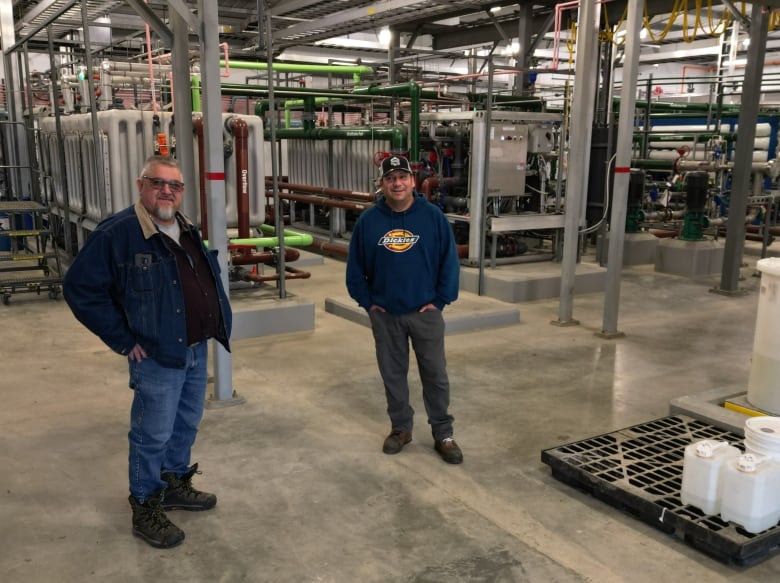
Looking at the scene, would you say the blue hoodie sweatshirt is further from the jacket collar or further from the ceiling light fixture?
the ceiling light fixture

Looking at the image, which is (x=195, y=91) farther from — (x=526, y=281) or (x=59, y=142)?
(x=526, y=281)

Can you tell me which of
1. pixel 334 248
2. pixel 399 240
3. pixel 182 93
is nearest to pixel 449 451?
pixel 399 240

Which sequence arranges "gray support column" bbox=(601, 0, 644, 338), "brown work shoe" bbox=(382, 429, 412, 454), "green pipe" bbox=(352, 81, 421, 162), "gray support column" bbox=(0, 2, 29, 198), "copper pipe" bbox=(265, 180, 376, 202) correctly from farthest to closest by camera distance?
1. "gray support column" bbox=(0, 2, 29, 198)
2. "copper pipe" bbox=(265, 180, 376, 202)
3. "green pipe" bbox=(352, 81, 421, 162)
4. "gray support column" bbox=(601, 0, 644, 338)
5. "brown work shoe" bbox=(382, 429, 412, 454)

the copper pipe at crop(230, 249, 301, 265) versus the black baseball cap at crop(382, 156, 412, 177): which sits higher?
the black baseball cap at crop(382, 156, 412, 177)

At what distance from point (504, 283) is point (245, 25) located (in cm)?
831

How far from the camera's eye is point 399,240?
3.46m

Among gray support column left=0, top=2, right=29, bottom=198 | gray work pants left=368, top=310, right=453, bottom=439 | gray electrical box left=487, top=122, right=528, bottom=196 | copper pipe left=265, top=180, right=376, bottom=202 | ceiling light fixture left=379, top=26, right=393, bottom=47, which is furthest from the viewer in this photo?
ceiling light fixture left=379, top=26, right=393, bottom=47

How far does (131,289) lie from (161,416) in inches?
20.6

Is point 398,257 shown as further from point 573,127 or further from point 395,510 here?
point 573,127

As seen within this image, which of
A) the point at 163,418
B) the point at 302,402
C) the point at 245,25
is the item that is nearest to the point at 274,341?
the point at 302,402

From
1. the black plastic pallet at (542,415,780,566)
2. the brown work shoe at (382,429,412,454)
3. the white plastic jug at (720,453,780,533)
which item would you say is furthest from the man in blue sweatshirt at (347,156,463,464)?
the white plastic jug at (720,453,780,533)

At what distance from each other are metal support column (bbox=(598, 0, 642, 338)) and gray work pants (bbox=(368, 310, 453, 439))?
2905 mm

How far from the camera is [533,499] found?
3.28 metres

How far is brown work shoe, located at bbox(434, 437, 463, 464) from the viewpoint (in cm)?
363
